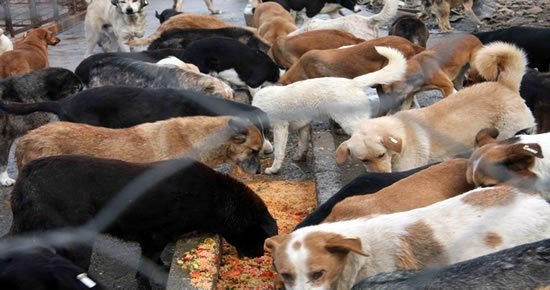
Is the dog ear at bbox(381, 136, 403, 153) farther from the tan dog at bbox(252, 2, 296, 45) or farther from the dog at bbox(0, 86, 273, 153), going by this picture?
the tan dog at bbox(252, 2, 296, 45)

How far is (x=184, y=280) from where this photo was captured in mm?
3736

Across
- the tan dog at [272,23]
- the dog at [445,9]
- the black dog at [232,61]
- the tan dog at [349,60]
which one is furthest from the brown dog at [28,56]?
the dog at [445,9]

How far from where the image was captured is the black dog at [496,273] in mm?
2607

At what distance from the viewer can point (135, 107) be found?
5461 mm

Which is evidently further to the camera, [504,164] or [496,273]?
[504,164]

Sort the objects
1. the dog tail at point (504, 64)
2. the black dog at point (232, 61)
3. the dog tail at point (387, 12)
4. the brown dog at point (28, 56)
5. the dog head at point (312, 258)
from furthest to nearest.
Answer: the dog tail at point (387, 12) → the brown dog at point (28, 56) → the black dog at point (232, 61) → the dog tail at point (504, 64) → the dog head at point (312, 258)

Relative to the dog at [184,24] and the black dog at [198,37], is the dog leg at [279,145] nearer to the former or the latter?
the black dog at [198,37]

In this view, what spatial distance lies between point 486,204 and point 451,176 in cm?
59

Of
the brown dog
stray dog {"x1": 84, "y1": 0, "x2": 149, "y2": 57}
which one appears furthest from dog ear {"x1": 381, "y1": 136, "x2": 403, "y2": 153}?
stray dog {"x1": 84, "y1": 0, "x2": 149, "y2": 57}

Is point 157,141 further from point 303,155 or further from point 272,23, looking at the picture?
point 272,23

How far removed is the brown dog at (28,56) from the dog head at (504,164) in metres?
5.53

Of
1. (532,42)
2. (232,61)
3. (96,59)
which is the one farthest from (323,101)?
(532,42)

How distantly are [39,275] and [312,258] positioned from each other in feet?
3.43

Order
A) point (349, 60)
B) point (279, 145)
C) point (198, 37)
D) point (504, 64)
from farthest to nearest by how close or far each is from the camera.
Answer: point (198, 37)
point (349, 60)
point (279, 145)
point (504, 64)
